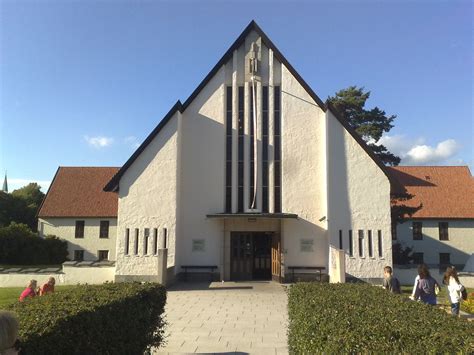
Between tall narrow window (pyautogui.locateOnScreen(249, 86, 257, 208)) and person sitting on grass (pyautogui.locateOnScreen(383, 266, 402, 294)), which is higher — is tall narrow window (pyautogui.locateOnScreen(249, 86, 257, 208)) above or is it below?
above

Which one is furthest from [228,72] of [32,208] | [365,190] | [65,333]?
[32,208]

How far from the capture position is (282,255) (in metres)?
21.6

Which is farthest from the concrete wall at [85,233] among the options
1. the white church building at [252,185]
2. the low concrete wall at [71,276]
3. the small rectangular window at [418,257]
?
the small rectangular window at [418,257]

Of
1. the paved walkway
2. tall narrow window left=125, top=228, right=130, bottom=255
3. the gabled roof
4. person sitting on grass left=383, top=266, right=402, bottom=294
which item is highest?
the gabled roof

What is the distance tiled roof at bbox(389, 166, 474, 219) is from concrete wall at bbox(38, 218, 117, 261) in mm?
25590

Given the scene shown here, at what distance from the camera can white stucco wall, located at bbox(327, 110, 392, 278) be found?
67.3ft

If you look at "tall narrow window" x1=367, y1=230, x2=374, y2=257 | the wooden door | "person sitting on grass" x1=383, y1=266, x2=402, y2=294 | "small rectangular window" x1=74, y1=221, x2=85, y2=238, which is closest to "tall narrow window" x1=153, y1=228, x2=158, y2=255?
the wooden door

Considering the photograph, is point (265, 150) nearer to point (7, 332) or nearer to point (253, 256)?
point (253, 256)

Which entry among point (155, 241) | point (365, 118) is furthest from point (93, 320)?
point (365, 118)

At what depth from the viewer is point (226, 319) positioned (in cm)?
1241

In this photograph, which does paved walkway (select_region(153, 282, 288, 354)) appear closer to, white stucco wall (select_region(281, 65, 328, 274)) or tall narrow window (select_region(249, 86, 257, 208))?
white stucco wall (select_region(281, 65, 328, 274))

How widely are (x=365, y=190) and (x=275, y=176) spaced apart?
459cm

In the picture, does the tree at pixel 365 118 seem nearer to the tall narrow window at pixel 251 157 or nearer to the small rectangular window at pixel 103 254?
the tall narrow window at pixel 251 157

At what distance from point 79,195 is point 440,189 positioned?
33.4 meters
